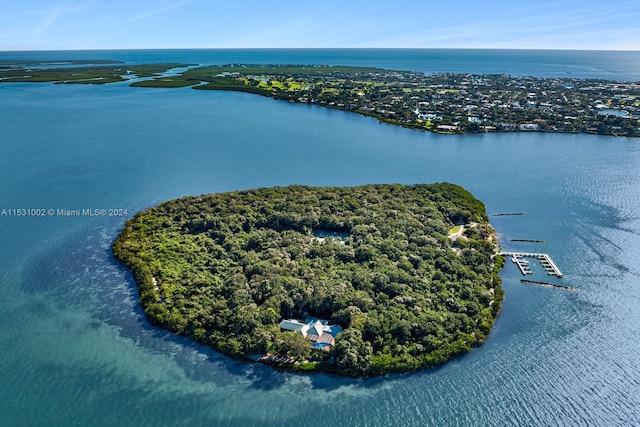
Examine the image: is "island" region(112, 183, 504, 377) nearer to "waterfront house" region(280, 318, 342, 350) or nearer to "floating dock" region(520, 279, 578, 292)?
"waterfront house" region(280, 318, 342, 350)

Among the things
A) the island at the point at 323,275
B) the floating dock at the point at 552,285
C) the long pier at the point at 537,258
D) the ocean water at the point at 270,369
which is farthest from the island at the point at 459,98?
the floating dock at the point at 552,285

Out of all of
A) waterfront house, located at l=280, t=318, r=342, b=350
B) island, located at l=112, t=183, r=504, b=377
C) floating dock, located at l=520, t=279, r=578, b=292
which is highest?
island, located at l=112, t=183, r=504, b=377

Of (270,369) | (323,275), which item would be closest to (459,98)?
(323,275)

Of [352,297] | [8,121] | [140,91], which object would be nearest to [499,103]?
[352,297]

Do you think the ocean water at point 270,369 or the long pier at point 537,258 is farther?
the long pier at point 537,258

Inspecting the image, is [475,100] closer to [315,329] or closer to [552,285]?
[552,285]

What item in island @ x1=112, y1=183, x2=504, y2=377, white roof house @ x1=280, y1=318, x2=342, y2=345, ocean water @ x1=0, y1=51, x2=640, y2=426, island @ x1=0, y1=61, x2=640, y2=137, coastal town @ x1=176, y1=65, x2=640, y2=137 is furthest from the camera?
island @ x1=0, y1=61, x2=640, y2=137

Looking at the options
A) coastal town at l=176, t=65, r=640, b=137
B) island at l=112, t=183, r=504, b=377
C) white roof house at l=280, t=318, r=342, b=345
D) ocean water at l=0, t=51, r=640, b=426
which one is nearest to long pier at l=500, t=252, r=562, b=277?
ocean water at l=0, t=51, r=640, b=426

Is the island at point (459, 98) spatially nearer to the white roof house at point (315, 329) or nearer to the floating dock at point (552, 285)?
the floating dock at point (552, 285)
